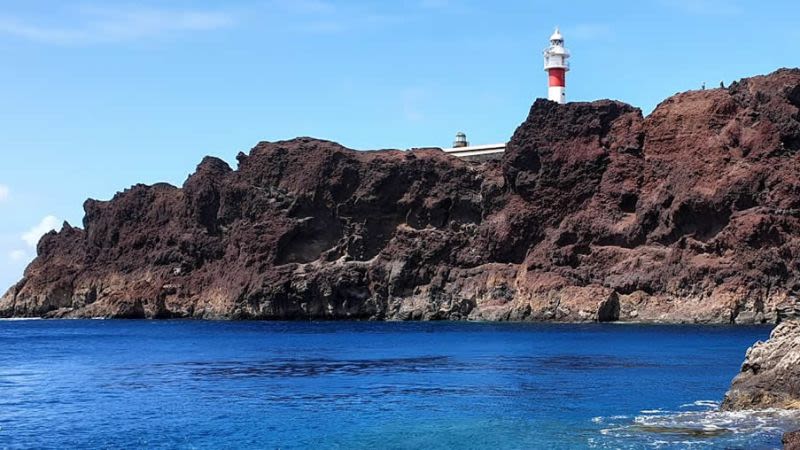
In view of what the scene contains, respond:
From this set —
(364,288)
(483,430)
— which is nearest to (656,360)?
(483,430)

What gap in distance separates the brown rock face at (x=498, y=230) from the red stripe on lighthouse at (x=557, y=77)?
1303 centimetres

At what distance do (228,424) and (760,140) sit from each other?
8182cm

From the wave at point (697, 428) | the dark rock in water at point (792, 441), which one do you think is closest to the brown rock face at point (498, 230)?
the wave at point (697, 428)

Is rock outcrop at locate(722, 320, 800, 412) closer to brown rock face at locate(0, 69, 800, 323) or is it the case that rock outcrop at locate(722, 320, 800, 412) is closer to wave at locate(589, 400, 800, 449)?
wave at locate(589, 400, 800, 449)

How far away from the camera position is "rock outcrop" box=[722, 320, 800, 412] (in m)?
33.0

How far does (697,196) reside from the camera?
103m

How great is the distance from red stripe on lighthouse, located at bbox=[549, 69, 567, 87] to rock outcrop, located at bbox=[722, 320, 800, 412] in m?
103

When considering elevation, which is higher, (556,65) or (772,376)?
(556,65)

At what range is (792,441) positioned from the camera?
78.2 feet

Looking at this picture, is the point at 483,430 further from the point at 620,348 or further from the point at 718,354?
the point at 620,348

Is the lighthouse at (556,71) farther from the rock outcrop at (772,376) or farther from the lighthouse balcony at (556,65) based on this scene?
the rock outcrop at (772,376)

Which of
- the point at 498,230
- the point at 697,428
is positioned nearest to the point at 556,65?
the point at 498,230

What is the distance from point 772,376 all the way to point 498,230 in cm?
8614

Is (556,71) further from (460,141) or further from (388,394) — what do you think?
(388,394)
